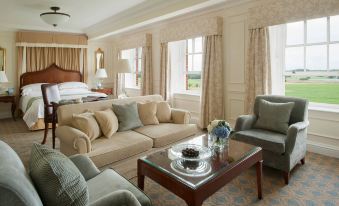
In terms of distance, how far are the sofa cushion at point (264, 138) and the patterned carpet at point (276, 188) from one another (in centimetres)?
36

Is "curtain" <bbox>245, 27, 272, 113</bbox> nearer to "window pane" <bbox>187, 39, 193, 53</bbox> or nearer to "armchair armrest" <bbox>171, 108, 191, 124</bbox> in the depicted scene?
"armchair armrest" <bbox>171, 108, 191, 124</bbox>

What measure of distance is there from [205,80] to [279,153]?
2187 millimetres

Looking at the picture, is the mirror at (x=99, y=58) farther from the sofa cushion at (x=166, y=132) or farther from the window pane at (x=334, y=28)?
the window pane at (x=334, y=28)

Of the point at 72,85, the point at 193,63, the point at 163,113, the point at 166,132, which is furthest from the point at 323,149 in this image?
the point at 72,85

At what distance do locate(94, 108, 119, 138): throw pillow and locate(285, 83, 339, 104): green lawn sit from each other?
2827mm

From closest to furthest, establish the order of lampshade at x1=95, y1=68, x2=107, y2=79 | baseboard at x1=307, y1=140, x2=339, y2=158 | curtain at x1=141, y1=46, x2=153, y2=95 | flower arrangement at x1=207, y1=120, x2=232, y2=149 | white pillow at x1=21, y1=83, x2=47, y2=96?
flower arrangement at x1=207, y1=120, x2=232, y2=149
baseboard at x1=307, y1=140, x2=339, y2=158
white pillow at x1=21, y1=83, x2=47, y2=96
curtain at x1=141, y1=46, x2=153, y2=95
lampshade at x1=95, y1=68, x2=107, y2=79

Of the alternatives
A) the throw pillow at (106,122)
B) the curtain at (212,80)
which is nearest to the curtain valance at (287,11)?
the curtain at (212,80)

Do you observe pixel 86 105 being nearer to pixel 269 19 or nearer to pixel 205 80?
pixel 205 80

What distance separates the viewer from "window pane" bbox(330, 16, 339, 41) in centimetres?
318

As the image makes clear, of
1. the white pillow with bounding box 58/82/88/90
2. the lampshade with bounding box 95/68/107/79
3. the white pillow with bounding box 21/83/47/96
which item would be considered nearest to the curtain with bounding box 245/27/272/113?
the lampshade with bounding box 95/68/107/79

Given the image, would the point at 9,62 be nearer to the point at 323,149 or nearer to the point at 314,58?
the point at 314,58

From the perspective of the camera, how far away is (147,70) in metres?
5.80

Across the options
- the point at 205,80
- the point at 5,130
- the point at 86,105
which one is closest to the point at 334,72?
the point at 205,80

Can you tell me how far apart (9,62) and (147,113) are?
486 cm
